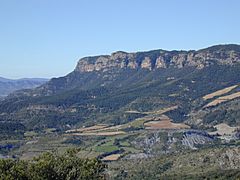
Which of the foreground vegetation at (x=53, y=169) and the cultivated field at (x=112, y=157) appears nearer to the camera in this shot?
the foreground vegetation at (x=53, y=169)

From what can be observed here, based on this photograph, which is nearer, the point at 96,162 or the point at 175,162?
the point at 96,162

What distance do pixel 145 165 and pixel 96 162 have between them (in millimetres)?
103277

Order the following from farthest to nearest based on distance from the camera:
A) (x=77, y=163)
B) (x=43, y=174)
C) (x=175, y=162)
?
(x=175, y=162) → (x=77, y=163) → (x=43, y=174)

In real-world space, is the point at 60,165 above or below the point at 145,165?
above

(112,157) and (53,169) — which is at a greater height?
(53,169)

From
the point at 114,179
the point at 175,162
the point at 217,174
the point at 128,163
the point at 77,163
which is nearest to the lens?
the point at 77,163

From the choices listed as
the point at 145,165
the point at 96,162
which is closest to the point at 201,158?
the point at 145,165

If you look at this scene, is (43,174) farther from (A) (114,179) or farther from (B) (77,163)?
(A) (114,179)

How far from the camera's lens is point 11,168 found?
58406 millimetres

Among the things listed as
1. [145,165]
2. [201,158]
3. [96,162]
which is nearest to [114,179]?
[145,165]

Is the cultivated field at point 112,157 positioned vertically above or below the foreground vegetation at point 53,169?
below

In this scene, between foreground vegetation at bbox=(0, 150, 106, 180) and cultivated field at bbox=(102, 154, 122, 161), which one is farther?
cultivated field at bbox=(102, 154, 122, 161)

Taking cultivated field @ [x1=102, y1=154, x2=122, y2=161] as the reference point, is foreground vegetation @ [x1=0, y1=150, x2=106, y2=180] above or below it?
above

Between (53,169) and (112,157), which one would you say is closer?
(53,169)
